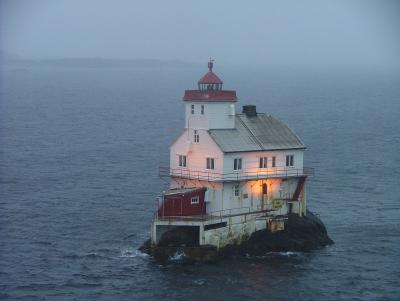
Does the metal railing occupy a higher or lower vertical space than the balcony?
lower

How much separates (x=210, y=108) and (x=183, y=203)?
653 centimetres

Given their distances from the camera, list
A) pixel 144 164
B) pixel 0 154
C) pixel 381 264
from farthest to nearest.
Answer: pixel 0 154 < pixel 144 164 < pixel 381 264

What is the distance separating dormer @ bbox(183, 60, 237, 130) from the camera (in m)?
64.2

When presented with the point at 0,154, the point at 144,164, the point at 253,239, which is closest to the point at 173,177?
the point at 253,239

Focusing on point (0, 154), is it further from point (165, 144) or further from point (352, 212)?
point (352, 212)

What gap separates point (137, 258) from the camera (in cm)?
6019

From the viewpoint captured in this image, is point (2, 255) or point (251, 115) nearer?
point (2, 255)

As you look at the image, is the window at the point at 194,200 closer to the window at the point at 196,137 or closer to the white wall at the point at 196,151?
the white wall at the point at 196,151

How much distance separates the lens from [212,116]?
6438cm

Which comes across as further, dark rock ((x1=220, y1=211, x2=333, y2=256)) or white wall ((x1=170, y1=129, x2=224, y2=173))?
white wall ((x1=170, y1=129, x2=224, y2=173))

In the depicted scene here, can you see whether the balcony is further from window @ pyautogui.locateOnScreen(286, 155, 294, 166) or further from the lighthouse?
window @ pyautogui.locateOnScreen(286, 155, 294, 166)

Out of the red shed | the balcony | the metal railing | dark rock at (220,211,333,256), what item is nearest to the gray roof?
the balcony

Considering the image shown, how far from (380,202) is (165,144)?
4213 cm

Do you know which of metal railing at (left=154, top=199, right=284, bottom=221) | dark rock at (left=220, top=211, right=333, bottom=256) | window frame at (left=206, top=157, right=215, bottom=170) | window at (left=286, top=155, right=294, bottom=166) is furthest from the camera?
window at (left=286, top=155, right=294, bottom=166)
